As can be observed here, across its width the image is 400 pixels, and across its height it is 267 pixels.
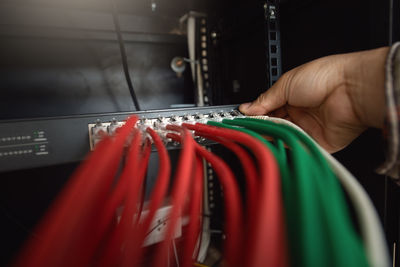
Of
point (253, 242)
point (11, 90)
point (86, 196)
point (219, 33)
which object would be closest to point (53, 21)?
point (11, 90)

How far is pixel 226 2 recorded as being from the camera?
0.69m

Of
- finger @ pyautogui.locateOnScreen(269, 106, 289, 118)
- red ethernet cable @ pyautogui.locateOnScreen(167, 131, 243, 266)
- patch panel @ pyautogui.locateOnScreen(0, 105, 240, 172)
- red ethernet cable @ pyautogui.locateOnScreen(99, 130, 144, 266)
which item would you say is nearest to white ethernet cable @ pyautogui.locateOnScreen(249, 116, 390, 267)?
red ethernet cable @ pyautogui.locateOnScreen(167, 131, 243, 266)

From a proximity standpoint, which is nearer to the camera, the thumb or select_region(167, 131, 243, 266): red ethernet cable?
select_region(167, 131, 243, 266): red ethernet cable

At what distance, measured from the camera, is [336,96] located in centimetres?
44

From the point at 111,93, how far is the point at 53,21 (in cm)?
→ 25

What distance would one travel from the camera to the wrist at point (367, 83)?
358 millimetres

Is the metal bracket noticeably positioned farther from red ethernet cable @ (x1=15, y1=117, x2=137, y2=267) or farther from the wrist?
red ethernet cable @ (x1=15, y1=117, x2=137, y2=267)

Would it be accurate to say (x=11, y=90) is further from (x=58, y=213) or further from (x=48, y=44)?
(x=58, y=213)

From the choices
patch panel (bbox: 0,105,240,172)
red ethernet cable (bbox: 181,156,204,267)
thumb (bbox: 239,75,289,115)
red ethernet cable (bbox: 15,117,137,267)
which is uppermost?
thumb (bbox: 239,75,289,115)

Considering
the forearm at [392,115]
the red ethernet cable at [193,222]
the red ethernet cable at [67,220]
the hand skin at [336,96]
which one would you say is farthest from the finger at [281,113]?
the red ethernet cable at [67,220]

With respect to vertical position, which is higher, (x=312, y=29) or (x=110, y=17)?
(x=110, y=17)

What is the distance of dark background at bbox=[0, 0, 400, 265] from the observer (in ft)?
1.46

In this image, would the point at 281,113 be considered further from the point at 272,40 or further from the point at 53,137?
the point at 53,137

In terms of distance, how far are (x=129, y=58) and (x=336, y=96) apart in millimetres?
643
